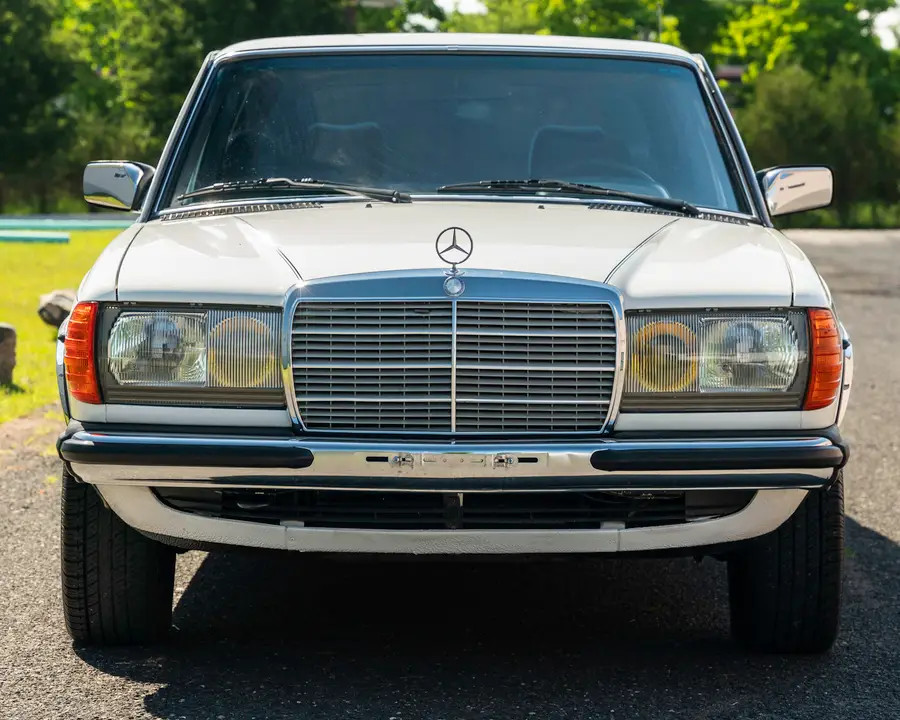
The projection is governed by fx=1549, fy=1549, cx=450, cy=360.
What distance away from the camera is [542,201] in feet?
15.7

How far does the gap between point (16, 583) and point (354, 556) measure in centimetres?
176

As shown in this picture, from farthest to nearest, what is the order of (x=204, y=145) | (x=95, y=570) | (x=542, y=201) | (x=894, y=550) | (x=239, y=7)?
(x=239, y=7) < (x=894, y=550) < (x=204, y=145) < (x=542, y=201) < (x=95, y=570)

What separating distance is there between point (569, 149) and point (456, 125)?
38 centimetres

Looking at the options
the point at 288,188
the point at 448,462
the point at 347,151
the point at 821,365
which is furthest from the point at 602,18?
→ the point at 448,462

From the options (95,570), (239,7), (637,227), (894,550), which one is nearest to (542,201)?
(637,227)

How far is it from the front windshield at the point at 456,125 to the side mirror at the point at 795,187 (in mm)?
296

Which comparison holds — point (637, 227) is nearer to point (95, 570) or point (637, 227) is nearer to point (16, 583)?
point (95, 570)

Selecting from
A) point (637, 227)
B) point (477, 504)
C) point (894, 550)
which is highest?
point (637, 227)

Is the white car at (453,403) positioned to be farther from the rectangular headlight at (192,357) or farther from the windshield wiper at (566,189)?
the windshield wiper at (566,189)

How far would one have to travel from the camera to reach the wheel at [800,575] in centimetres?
432

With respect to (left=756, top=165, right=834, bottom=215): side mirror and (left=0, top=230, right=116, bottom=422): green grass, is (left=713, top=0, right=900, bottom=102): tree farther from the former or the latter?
(left=756, top=165, right=834, bottom=215): side mirror

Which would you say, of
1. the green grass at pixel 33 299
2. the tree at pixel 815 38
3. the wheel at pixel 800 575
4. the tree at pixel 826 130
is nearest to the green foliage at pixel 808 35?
the tree at pixel 815 38

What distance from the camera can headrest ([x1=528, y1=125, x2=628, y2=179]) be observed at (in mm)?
5078

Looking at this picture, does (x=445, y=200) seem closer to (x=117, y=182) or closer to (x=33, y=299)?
(x=117, y=182)
